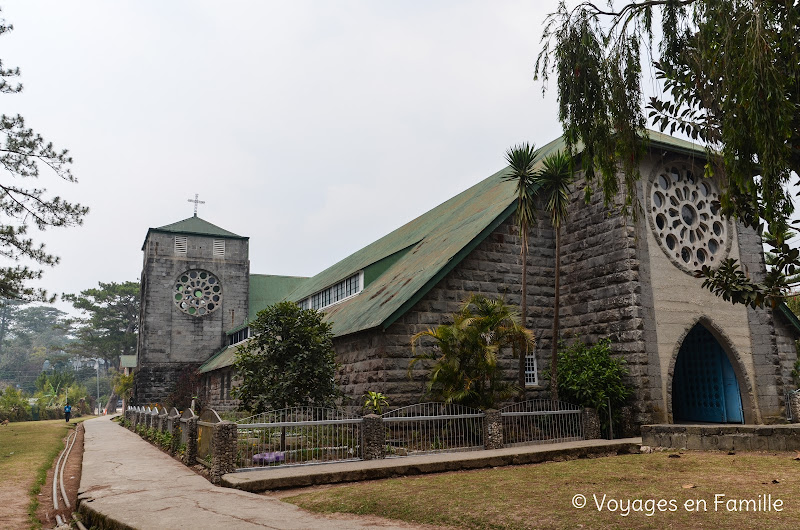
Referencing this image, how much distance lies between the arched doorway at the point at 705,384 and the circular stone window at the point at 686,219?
8.35 feet

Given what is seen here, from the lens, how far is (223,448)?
37.9 feet

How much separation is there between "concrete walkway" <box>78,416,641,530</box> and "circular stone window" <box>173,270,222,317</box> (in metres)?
27.1

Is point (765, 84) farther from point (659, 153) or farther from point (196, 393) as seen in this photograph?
point (196, 393)

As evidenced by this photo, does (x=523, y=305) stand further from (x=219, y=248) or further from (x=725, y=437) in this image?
(x=219, y=248)

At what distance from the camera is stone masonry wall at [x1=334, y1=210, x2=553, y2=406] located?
16641 millimetres

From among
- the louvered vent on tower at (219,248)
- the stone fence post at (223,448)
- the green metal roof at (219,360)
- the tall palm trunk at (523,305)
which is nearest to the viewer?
the stone fence post at (223,448)

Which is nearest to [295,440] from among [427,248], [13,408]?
[427,248]

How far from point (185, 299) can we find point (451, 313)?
30413mm

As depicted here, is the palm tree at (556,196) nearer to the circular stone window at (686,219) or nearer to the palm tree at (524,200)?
the palm tree at (524,200)

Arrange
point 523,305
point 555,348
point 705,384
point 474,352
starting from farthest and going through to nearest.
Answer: point 705,384, point 523,305, point 555,348, point 474,352

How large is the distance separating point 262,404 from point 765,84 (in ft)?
39.8

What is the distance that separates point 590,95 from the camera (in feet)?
28.7

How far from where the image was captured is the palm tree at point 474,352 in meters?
15.3

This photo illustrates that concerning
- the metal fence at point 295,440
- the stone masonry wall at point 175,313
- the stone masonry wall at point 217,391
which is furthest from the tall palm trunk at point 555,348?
the stone masonry wall at point 175,313
